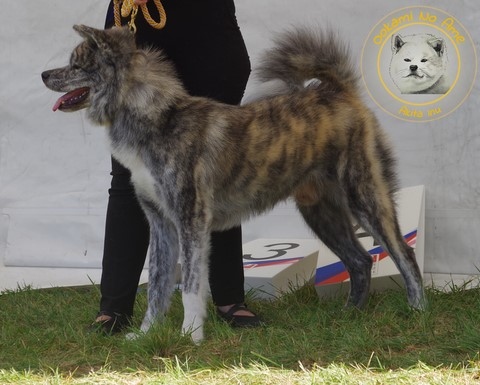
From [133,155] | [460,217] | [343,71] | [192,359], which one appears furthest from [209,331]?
[460,217]

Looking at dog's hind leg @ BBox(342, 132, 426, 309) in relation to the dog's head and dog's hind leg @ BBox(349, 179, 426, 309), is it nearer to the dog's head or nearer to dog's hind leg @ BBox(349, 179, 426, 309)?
dog's hind leg @ BBox(349, 179, 426, 309)

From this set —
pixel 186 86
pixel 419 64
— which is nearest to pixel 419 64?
pixel 419 64

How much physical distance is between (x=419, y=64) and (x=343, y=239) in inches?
43.0

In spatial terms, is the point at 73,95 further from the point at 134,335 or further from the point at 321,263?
the point at 321,263

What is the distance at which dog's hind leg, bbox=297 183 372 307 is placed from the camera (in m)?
3.85

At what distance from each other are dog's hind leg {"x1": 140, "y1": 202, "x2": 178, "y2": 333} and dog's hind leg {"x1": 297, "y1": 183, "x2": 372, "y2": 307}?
0.63 meters

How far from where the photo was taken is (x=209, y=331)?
3441 millimetres

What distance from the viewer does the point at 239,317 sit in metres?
3.67

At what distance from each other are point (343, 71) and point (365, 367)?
136cm

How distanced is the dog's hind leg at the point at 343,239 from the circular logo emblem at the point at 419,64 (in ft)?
2.78

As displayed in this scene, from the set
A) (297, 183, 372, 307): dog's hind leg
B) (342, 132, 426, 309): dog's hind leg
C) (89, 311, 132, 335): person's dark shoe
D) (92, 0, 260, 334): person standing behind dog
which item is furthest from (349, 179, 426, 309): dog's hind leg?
(89, 311, 132, 335): person's dark shoe

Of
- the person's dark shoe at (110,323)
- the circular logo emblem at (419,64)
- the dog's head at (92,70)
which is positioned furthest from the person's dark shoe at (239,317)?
the circular logo emblem at (419,64)

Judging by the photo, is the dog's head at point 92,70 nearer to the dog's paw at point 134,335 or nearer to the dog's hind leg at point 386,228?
the dog's paw at point 134,335

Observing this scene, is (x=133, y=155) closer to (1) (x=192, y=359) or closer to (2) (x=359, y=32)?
(1) (x=192, y=359)
